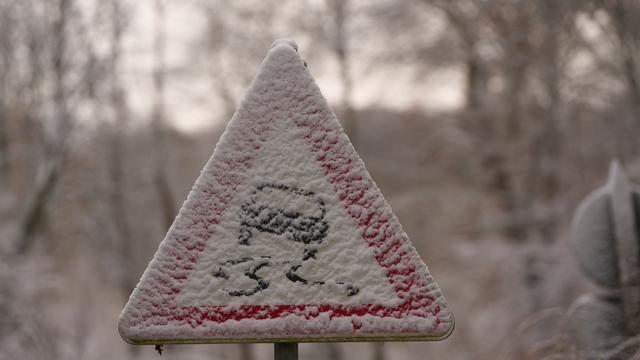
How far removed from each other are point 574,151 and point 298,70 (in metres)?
11.6

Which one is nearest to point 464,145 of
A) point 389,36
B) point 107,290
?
point 389,36

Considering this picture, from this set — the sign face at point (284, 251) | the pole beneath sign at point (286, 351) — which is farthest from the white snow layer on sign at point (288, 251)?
the pole beneath sign at point (286, 351)

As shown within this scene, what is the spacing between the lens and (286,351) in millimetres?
2301

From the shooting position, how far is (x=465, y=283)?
14719 mm

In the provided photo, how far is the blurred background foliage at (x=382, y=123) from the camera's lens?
12094mm

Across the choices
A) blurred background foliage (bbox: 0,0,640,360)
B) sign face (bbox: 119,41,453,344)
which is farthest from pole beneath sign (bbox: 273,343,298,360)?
blurred background foliage (bbox: 0,0,640,360)

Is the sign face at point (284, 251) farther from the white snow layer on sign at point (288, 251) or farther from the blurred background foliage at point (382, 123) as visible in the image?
the blurred background foliage at point (382, 123)

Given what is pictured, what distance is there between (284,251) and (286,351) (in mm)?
360

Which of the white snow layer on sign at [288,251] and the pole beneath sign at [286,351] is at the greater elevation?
the white snow layer on sign at [288,251]

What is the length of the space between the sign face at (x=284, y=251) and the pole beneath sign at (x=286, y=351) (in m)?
0.20

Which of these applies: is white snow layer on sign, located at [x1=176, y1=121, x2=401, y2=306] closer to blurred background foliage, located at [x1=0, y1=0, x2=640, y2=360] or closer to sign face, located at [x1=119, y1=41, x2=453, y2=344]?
sign face, located at [x1=119, y1=41, x2=453, y2=344]

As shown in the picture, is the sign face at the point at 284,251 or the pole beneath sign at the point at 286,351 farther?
the pole beneath sign at the point at 286,351

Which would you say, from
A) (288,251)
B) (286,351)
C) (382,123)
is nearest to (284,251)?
(288,251)

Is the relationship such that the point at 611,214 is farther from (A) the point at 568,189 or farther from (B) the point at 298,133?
(A) the point at 568,189
